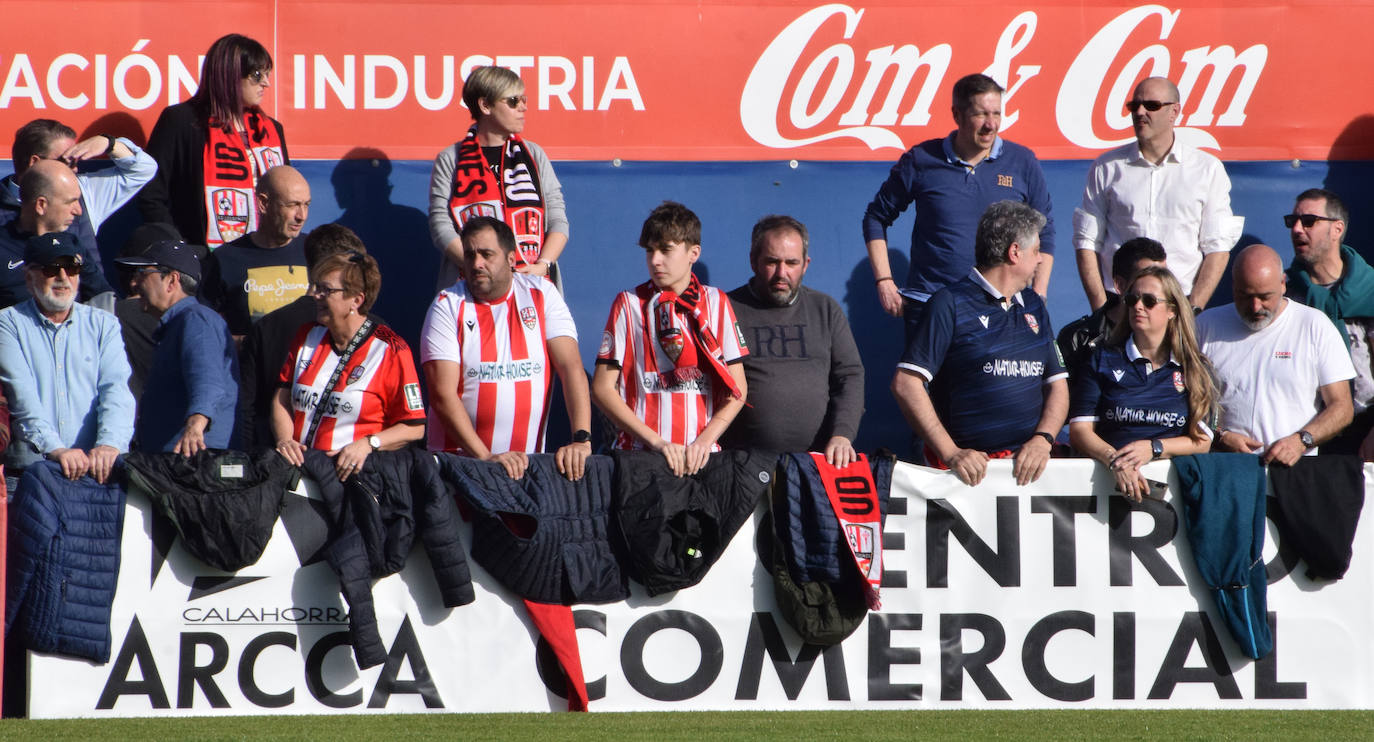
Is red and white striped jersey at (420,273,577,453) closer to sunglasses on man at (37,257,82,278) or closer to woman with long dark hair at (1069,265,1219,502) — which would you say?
sunglasses on man at (37,257,82,278)

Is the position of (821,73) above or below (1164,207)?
above

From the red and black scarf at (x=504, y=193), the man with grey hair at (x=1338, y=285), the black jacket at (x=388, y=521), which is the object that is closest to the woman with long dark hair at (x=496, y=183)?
the red and black scarf at (x=504, y=193)

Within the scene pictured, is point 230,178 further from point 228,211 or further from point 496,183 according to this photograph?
point 496,183

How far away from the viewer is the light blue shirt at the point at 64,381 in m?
5.44

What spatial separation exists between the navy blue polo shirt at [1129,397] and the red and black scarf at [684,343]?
136 cm

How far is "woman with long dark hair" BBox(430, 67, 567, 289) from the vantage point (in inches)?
273

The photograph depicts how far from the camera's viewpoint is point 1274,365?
6133mm

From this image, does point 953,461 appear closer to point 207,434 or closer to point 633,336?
point 633,336

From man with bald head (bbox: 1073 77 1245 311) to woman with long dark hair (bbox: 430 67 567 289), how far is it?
261 centimetres

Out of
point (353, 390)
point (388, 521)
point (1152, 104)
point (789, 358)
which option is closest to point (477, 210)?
point (353, 390)

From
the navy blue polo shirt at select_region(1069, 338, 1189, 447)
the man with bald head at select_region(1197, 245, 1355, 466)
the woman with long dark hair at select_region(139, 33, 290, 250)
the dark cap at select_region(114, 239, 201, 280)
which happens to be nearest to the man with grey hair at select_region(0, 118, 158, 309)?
the woman with long dark hair at select_region(139, 33, 290, 250)

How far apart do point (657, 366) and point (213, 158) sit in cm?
260

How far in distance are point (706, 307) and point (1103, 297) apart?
2241 mm

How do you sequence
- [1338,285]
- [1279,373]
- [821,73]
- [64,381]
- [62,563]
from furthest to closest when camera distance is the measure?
[821,73]
[1338,285]
[1279,373]
[64,381]
[62,563]
